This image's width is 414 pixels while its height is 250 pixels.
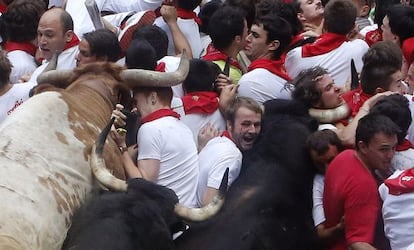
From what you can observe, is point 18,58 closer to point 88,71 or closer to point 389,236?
point 88,71

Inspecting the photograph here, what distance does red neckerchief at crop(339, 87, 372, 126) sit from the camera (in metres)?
8.12

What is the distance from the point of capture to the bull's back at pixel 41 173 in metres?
6.07

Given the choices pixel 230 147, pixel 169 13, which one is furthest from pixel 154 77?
pixel 169 13

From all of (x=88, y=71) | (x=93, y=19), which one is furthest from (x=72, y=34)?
(x=88, y=71)

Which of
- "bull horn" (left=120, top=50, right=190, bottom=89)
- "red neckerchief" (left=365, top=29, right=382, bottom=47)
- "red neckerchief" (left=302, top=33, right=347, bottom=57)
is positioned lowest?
"red neckerchief" (left=365, top=29, right=382, bottom=47)

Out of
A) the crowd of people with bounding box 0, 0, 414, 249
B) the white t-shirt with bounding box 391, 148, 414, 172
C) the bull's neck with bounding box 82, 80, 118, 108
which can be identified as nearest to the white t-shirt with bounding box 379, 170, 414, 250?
the crowd of people with bounding box 0, 0, 414, 249

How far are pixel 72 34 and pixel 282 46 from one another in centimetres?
192

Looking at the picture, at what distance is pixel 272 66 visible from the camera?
878 centimetres

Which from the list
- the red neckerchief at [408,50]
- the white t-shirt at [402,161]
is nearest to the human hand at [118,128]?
the white t-shirt at [402,161]

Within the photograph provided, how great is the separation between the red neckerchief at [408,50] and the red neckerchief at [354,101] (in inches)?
43.3

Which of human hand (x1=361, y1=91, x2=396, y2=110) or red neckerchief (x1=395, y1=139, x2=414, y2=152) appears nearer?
red neckerchief (x1=395, y1=139, x2=414, y2=152)

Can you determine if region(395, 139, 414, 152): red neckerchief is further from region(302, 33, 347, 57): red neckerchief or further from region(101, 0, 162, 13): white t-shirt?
region(101, 0, 162, 13): white t-shirt

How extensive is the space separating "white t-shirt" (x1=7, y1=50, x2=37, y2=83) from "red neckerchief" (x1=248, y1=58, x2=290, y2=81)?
221cm

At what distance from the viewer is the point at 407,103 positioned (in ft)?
25.0
